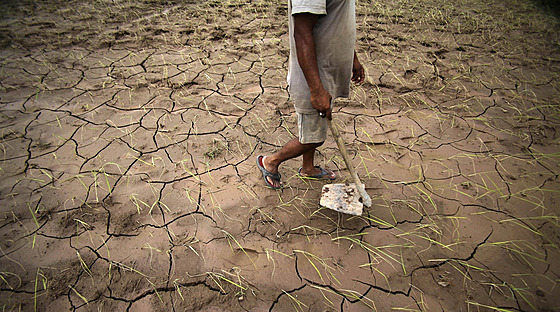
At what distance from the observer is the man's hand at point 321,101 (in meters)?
1.53

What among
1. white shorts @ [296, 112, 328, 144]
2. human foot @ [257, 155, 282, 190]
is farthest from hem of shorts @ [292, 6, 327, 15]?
human foot @ [257, 155, 282, 190]

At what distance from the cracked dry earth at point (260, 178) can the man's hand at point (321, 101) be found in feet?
2.48

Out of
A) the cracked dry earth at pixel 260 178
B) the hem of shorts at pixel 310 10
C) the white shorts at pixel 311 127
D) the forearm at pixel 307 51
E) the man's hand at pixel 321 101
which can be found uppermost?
the hem of shorts at pixel 310 10

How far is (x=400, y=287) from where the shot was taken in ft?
5.33

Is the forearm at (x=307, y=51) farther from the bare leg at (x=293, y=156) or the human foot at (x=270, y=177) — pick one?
the human foot at (x=270, y=177)

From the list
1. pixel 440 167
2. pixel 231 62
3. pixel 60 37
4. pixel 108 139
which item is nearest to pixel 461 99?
pixel 440 167

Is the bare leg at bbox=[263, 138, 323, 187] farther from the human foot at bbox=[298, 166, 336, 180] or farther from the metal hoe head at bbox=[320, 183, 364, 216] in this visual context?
the metal hoe head at bbox=[320, 183, 364, 216]

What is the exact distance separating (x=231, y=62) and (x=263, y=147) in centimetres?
159

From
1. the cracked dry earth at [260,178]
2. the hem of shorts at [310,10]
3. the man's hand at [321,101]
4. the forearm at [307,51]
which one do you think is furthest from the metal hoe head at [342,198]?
the hem of shorts at [310,10]

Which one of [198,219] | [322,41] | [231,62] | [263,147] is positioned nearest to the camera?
[322,41]

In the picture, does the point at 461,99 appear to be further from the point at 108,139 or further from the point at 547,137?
the point at 108,139

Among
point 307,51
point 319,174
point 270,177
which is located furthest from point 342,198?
point 307,51

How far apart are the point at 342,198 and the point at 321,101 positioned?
74 cm

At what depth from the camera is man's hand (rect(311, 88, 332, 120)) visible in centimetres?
153
